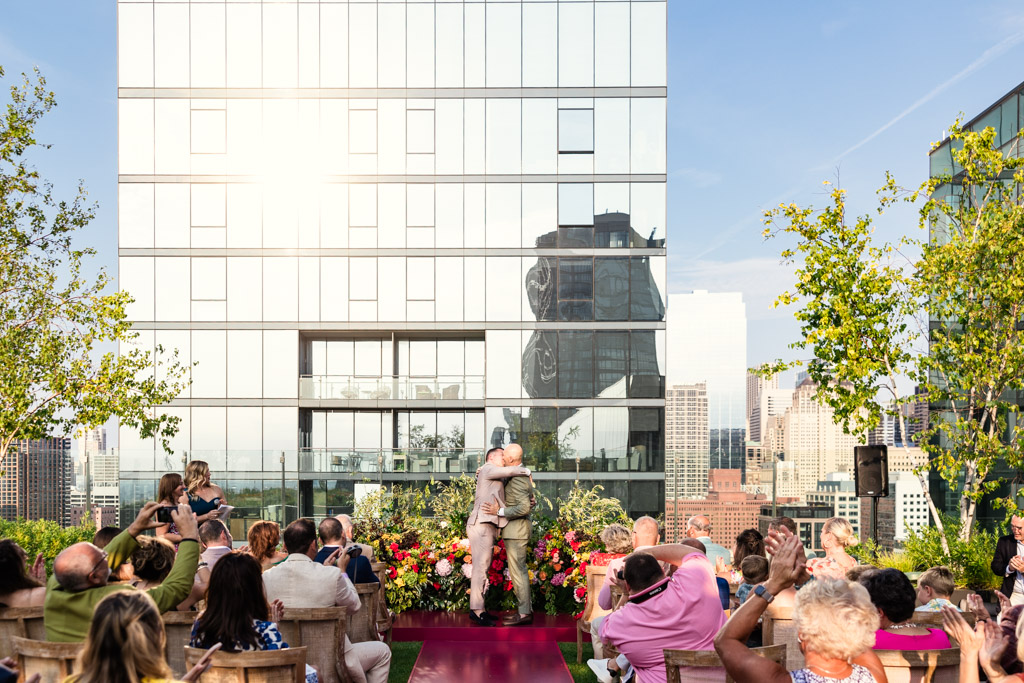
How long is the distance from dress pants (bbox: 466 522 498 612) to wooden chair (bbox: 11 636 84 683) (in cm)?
604

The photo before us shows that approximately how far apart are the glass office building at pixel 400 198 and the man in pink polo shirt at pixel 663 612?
2466cm

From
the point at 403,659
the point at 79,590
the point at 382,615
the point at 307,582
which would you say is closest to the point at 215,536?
the point at 307,582

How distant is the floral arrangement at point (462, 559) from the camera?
10516 millimetres

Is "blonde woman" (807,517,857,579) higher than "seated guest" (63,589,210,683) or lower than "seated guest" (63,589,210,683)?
lower

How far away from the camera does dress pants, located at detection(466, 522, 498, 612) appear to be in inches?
395

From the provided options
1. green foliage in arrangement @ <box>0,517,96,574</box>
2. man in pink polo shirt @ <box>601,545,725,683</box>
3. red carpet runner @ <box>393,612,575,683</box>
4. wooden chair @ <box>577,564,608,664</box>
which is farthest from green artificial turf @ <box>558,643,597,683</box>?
green foliage in arrangement @ <box>0,517,96,574</box>

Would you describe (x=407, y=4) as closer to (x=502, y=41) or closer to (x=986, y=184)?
(x=502, y=41)

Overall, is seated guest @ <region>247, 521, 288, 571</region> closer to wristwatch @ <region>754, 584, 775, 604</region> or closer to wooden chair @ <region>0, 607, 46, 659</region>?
wooden chair @ <region>0, 607, 46, 659</region>

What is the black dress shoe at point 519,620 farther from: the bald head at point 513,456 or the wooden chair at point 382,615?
the bald head at point 513,456

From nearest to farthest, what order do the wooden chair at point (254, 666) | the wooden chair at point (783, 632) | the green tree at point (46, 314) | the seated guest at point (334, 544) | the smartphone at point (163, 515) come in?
the wooden chair at point (254, 666)
the wooden chair at point (783, 632)
the smartphone at point (163, 515)
the seated guest at point (334, 544)
the green tree at point (46, 314)

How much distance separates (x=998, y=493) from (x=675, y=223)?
15203mm

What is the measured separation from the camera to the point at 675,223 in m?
30.8

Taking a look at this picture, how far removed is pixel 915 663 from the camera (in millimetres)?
4277

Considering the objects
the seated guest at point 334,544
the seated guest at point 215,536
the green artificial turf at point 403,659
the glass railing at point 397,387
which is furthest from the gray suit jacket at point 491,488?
the glass railing at point 397,387
